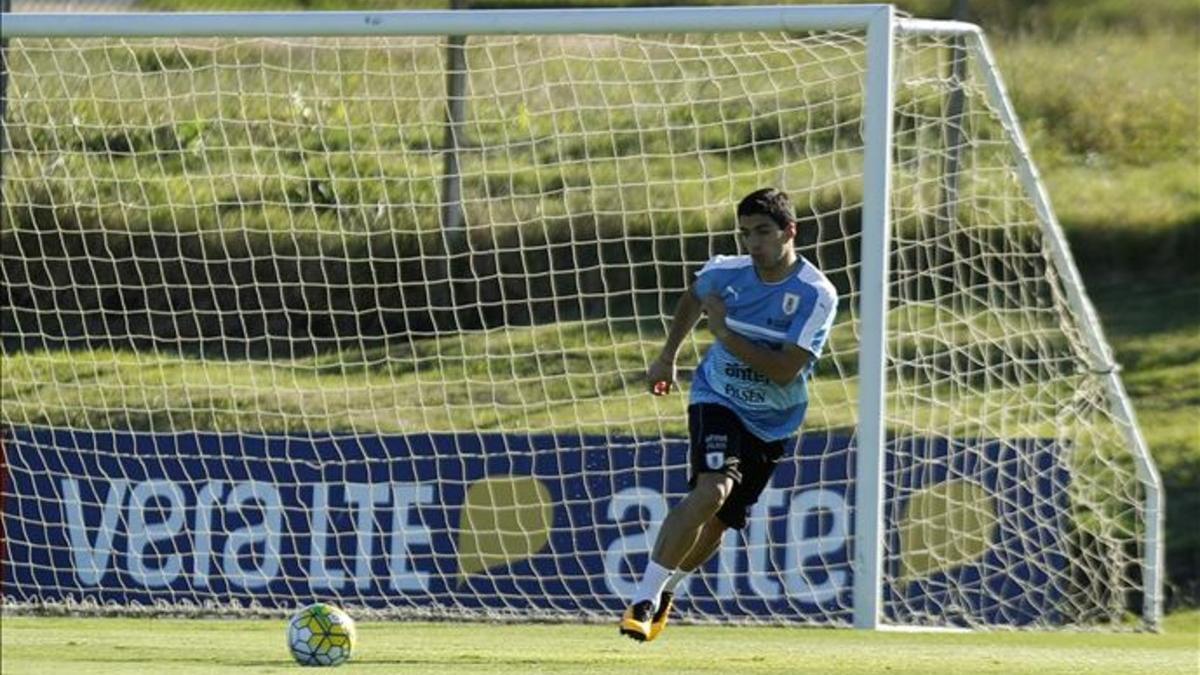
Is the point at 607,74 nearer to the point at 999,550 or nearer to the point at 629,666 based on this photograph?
the point at 999,550

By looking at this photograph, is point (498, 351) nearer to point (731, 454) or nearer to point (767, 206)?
point (731, 454)

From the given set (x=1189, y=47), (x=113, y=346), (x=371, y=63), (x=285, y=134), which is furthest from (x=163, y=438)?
(x=1189, y=47)

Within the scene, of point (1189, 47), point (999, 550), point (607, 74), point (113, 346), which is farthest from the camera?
point (1189, 47)

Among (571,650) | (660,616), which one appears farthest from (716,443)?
(571,650)

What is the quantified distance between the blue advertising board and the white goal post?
0.05ft

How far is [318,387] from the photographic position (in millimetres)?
14133

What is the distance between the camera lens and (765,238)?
27.9ft

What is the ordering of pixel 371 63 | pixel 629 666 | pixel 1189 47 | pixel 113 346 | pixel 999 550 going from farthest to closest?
1. pixel 1189 47
2. pixel 371 63
3. pixel 113 346
4. pixel 999 550
5. pixel 629 666

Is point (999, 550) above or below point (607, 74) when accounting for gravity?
below

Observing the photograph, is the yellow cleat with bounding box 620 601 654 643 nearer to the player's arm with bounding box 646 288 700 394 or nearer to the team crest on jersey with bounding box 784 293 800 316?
the player's arm with bounding box 646 288 700 394

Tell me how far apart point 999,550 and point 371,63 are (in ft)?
24.0

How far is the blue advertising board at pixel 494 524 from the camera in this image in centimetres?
1204

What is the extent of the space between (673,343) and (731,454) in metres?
0.51

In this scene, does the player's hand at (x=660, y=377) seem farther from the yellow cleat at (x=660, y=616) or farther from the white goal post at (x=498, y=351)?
the white goal post at (x=498, y=351)
